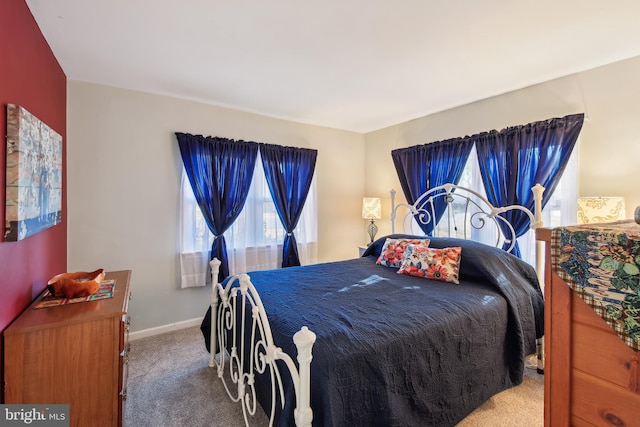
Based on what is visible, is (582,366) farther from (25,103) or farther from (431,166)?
(431,166)

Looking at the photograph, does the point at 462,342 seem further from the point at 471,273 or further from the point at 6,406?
the point at 6,406

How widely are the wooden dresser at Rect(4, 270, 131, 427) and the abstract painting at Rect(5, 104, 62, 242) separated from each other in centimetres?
44

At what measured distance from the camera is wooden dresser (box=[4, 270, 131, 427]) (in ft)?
4.24

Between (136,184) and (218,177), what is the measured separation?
0.78 meters

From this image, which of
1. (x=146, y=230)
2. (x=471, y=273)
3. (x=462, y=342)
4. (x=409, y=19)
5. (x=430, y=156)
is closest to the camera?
(x=462, y=342)

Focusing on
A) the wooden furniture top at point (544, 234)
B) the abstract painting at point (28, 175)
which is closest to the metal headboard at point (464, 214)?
the wooden furniture top at point (544, 234)

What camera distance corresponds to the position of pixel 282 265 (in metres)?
3.62

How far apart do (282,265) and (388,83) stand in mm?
2399

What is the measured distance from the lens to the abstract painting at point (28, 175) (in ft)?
4.24

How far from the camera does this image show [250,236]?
343cm

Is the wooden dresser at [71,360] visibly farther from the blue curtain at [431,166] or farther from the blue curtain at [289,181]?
the blue curtain at [431,166]

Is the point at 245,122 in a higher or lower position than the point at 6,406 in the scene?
higher

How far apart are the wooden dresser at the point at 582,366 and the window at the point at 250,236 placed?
2985 millimetres

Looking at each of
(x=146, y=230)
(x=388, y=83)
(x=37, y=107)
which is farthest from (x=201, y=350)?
(x=388, y=83)
